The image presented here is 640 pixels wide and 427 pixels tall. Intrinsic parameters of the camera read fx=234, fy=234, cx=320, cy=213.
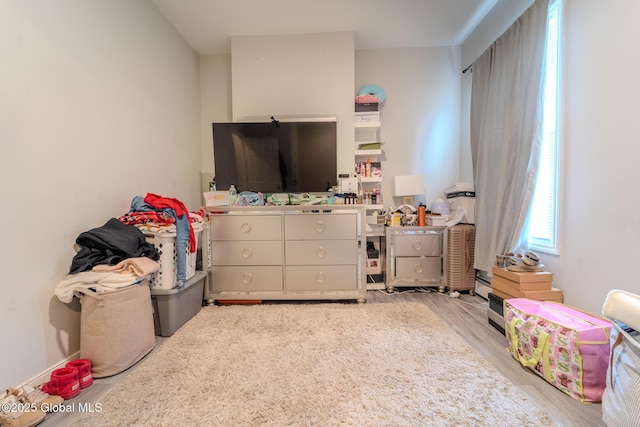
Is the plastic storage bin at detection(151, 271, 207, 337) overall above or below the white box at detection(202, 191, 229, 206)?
below

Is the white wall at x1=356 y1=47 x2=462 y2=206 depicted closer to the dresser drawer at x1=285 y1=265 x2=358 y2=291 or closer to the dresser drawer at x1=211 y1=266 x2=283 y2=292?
the dresser drawer at x1=285 y1=265 x2=358 y2=291

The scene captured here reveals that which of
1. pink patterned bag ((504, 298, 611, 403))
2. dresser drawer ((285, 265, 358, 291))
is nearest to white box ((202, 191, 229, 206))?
dresser drawer ((285, 265, 358, 291))

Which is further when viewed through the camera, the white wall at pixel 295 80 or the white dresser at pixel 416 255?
the white wall at pixel 295 80

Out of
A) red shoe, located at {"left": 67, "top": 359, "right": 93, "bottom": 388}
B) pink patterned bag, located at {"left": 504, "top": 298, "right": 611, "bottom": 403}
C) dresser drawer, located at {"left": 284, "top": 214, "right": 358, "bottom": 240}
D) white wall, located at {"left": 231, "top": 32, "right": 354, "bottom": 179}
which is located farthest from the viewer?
white wall, located at {"left": 231, "top": 32, "right": 354, "bottom": 179}

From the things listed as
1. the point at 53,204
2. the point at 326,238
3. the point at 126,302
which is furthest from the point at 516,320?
the point at 53,204

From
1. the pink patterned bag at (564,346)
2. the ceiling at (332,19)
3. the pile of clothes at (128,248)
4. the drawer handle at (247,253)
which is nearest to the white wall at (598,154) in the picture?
the pink patterned bag at (564,346)

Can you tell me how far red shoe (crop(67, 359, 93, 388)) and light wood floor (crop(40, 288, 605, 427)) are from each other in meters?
0.03

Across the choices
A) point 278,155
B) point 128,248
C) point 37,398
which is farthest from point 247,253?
point 37,398

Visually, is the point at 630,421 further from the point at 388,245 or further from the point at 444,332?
the point at 388,245

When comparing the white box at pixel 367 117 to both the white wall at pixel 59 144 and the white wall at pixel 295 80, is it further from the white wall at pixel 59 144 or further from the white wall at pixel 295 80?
the white wall at pixel 59 144

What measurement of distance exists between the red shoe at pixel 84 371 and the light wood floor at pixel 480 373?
30mm

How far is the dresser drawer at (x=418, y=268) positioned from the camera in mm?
2307

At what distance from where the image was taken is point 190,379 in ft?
3.79

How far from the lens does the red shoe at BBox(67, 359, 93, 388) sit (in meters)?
1.12
